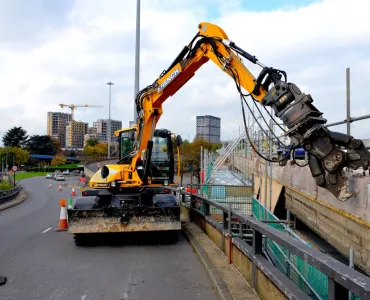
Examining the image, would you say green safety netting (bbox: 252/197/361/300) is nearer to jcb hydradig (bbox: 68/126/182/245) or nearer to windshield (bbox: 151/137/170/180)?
jcb hydradig (bbox: 68/126/182/245)

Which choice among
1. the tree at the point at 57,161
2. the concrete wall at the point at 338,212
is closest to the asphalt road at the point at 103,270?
the concrete wall at the point at 338,212

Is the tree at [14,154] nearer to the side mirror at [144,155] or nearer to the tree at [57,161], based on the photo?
the tree at [57,161]

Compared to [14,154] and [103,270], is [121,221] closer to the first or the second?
[103,270]

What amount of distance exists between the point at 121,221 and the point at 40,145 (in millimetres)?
131126

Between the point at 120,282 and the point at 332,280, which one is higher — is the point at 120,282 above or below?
below

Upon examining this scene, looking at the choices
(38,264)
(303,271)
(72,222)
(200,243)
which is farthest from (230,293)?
(72,222)

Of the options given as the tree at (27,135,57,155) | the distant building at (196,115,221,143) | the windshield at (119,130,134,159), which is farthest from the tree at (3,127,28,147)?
the windshield at (119,130,134,159)

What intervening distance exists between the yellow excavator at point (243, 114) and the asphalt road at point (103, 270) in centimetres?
89

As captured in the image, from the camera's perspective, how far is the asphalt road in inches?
220

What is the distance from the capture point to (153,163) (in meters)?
10.7

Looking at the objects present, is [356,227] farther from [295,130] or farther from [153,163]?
[153,163]

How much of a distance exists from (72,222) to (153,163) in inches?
115

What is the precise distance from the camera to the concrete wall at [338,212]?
18.1ft

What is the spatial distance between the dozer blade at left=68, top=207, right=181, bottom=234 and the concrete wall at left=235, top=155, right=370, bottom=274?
10.4 ft
